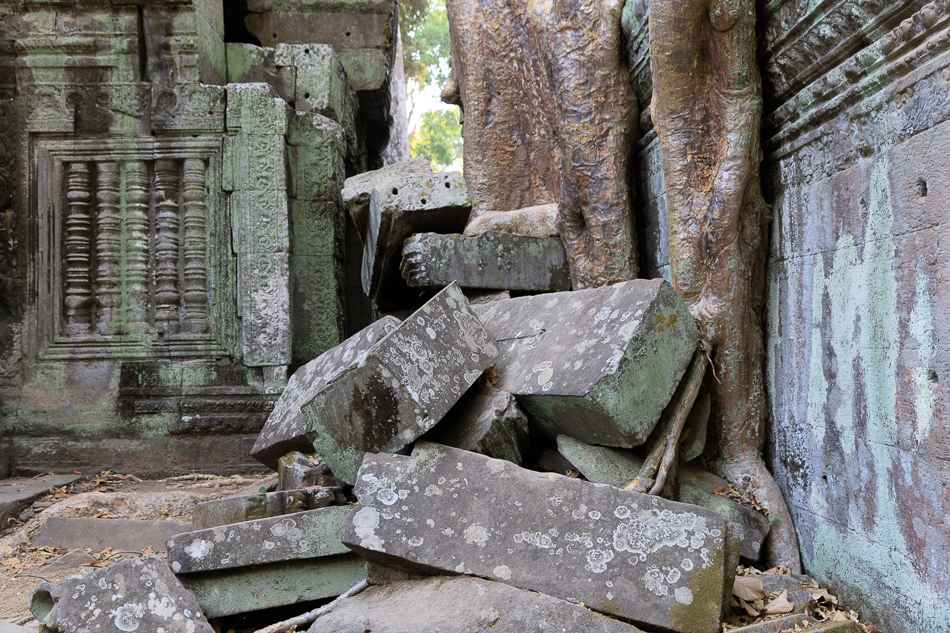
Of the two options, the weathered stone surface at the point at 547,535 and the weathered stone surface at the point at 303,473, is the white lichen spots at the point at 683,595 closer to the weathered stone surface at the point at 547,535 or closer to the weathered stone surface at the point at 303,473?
the weathered stone surface at the point at 547,535

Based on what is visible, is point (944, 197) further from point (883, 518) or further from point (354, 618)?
point (354, 618)

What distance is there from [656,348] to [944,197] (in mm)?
960

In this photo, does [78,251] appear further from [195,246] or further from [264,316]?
[264,316]

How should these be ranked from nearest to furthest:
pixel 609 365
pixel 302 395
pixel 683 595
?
1. pixel 683 595
2. pixel 609 365
3. pixel 302 395

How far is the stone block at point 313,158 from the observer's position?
553 cm

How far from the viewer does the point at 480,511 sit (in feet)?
7.27

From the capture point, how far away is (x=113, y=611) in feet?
7.19

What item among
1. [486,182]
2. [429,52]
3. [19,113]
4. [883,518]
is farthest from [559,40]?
[429,52]

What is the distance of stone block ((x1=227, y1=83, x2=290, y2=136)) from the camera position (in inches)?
208

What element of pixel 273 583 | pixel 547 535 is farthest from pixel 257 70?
pixel 547 535

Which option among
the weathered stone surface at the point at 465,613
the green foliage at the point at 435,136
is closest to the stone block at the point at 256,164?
the weathered stone surface at the point at 465,613

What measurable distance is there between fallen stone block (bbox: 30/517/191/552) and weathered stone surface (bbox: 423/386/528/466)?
65.6 inches

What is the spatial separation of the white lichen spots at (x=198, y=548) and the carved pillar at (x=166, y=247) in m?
3.08

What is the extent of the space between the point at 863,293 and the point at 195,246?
4376mm
